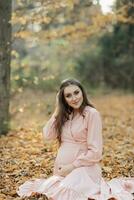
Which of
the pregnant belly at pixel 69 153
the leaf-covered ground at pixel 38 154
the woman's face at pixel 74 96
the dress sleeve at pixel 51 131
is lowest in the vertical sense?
the leaf-covered ground at pixel 38 154

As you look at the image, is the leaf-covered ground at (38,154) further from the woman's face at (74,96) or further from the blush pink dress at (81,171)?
the woman's face at (74,96)

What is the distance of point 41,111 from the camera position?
1464 centimetres

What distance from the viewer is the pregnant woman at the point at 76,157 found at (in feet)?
17.3

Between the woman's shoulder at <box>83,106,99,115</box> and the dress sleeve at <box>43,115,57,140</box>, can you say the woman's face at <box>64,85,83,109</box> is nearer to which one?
the woman's shoulder at <box>83,106,99,115</box>

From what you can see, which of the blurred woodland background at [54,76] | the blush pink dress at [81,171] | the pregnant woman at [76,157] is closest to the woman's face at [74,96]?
the pregnant woman at [76,157]

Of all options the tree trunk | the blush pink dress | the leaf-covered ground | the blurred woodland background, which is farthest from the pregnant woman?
the tree trunk

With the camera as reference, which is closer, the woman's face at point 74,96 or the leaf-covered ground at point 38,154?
the woman's face at point 74,96

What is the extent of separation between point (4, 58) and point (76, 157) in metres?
4.09

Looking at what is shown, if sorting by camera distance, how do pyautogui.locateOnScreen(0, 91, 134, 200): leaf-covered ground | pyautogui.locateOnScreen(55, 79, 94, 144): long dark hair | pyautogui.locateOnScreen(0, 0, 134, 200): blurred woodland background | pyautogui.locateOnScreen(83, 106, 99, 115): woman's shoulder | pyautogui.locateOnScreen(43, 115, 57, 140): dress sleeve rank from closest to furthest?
pyautogui.locateOnScreen(83, 106, 99, 115): woman's shoulder → pyautogui.locateOnScreen(55, 79, 94, 144): long dark hair → pyautogui.locateOnScreen(43, 115, 57, 140): dress sleeve → pyautogui.locateOnScreen(0, 91, 134, 200): leaf-covered ground → pyautogui.locateOnScreen(0, 0, 134, 200): blurred woodland background

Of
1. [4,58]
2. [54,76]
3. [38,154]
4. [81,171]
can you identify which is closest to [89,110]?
[81,171]

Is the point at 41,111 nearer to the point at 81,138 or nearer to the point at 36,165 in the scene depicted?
the point at 36,165

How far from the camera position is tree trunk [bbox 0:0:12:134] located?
29.9 feet

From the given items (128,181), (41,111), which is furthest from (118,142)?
(41,111)

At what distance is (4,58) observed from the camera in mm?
9211
